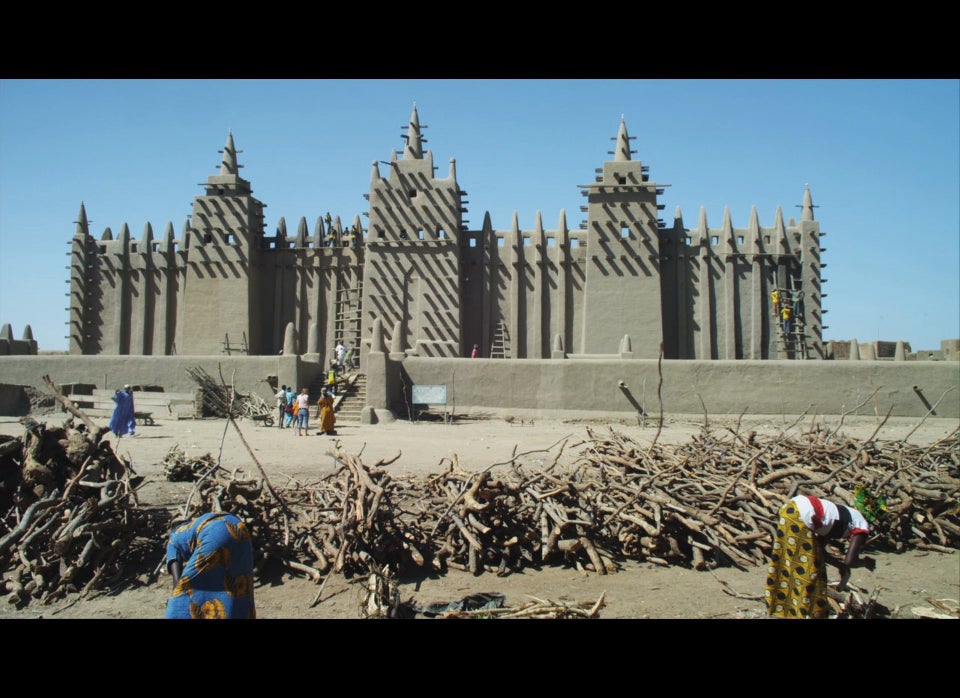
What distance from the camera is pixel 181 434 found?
15.1 metres

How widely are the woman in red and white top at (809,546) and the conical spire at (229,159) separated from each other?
28.0m

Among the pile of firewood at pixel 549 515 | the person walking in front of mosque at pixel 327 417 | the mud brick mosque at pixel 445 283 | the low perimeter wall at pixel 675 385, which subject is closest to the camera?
the pile of firewood at pixel 549 515

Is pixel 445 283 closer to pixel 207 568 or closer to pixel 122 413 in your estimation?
pixel 122 413

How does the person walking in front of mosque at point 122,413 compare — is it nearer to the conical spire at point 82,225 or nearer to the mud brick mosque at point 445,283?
the mud brick mosque at point 445,283

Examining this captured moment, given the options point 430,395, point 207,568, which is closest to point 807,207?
point 430,395

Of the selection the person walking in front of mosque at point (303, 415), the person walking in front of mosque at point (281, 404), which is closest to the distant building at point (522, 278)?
the person walking in front of mosque at point (281, 404)

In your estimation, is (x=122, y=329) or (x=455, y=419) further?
(x=122, y=329)

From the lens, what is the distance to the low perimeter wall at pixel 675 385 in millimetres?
17859

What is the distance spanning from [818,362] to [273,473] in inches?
584

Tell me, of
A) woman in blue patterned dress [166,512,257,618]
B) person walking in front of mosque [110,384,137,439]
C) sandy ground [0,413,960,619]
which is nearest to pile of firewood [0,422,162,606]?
sandy ground [0,413,960,619]
